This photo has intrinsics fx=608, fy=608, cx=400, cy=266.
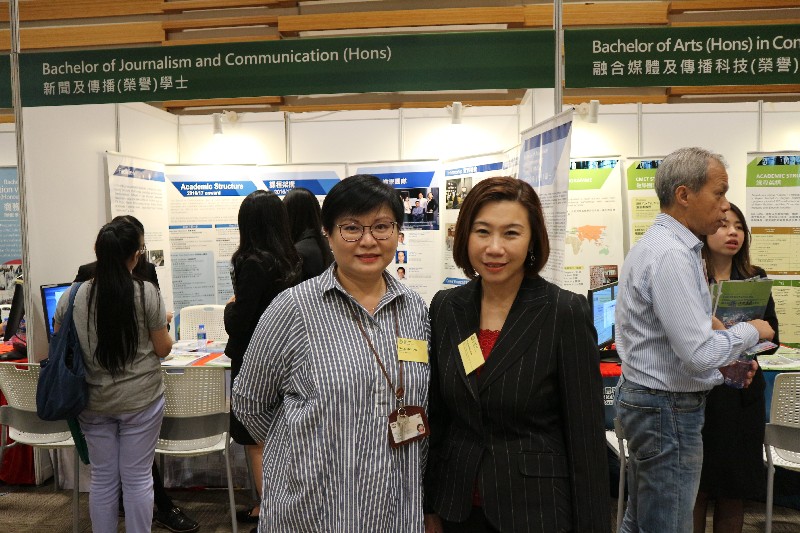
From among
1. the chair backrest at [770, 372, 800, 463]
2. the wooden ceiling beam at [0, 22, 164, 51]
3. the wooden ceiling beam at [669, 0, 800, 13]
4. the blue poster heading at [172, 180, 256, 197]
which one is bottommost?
the chair backrest at [770, 372, 800, 463]

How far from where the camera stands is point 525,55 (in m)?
3.22

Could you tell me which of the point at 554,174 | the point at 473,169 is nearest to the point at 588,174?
the point at 473,169

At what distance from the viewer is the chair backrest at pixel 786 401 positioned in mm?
2852

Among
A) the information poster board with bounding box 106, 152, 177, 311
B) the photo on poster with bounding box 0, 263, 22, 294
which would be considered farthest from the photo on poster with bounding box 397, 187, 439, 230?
the photo on poster with bounding box 0, 263, 22, 294

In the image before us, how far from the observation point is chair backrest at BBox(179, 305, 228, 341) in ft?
16.1

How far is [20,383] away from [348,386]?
109 inches

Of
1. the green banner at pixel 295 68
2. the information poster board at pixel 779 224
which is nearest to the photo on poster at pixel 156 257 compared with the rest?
the green banner at pixel 295 68

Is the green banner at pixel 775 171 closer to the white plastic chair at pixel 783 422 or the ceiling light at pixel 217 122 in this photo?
the white plastic chair at pixel 783 422

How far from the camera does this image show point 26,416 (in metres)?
3.37

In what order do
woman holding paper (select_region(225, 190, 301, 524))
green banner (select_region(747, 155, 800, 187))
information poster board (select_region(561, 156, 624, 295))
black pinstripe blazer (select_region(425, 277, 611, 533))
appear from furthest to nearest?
information poster board (select_region(561, 156, 624, 295))
green banner (select_region(747, 155, 800, 187))
woman holding paper (select_region(225, 190, 301, 524))
black pinstripe blazer (select_region(425, 277, 611, 533))

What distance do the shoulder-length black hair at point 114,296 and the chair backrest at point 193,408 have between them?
55 centimetres

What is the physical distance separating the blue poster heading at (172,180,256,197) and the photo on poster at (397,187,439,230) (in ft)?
4.83

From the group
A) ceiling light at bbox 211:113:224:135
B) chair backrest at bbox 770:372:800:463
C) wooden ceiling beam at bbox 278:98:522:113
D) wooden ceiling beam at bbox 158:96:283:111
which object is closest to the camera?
chair backrest at bbox 770:372:800:463

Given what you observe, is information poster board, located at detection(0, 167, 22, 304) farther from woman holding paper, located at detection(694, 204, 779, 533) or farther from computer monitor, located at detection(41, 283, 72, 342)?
woman holding paper, located at detection(694, 204, 779, 533)
